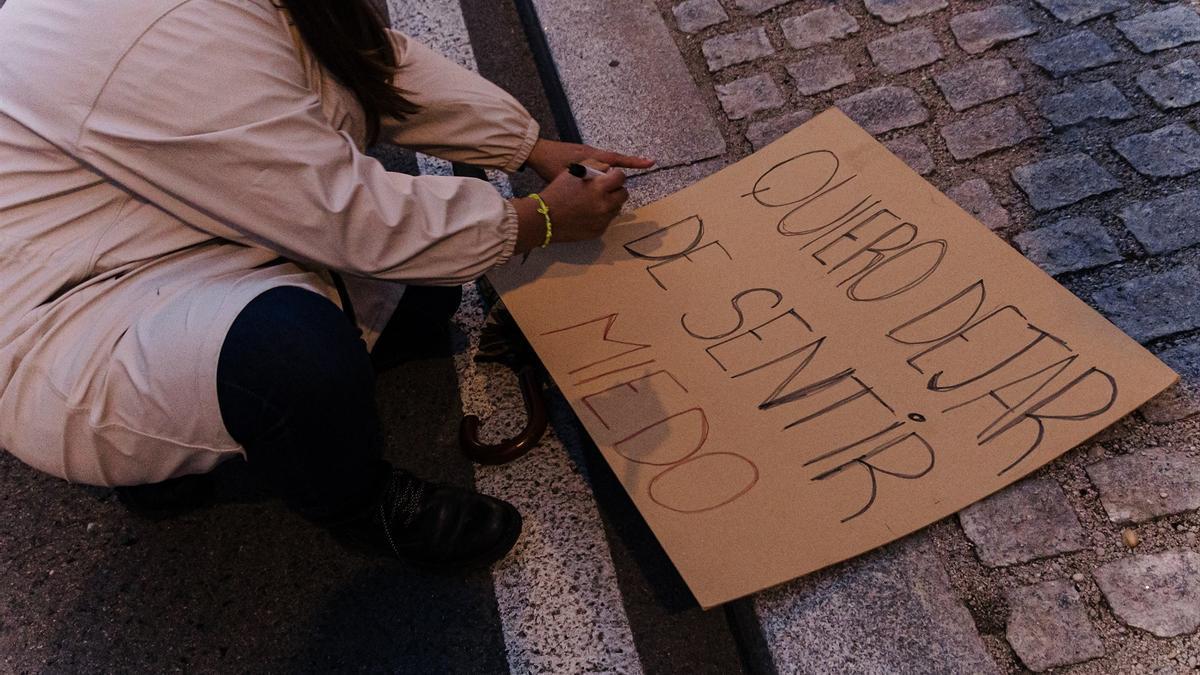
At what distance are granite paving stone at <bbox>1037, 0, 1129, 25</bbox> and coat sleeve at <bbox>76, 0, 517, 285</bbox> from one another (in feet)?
5.30

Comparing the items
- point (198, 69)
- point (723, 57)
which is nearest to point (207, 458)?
point (198, 69)

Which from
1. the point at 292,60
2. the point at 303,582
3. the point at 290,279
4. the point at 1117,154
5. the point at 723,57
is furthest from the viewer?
the point at 723,57

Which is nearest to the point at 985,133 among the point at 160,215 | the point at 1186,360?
the point at 1186,360

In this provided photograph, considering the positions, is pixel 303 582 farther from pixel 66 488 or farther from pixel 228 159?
pixel 228 159

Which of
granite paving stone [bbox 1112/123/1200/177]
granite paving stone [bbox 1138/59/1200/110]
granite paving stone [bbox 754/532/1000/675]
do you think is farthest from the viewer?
granite paving stone [bbox 1138/59/1200/110]

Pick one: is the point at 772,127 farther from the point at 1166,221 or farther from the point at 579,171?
the point at 1166,221

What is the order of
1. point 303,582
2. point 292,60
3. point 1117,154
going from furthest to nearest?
point 1117,154
point 303,582
point 292,60

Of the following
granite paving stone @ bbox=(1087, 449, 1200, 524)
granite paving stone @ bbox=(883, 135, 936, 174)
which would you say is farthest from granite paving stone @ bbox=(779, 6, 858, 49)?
granite paving stone @ bbox=(1087, 449, 1200, 524)

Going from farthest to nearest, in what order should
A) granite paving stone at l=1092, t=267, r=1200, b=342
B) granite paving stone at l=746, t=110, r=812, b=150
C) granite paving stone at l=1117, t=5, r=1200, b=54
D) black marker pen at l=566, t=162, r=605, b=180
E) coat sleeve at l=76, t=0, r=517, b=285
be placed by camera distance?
granite paving stone at l=746, t=110, r=812, b=150
granite paving stone at l=1117, t=5, r=1200, b=54
black marker pen at l=566, t=162, r=605, b=180
granite paving stone at l=1092, t=267, r=1200, b=342
coat sleeve at l=76, t=0, r=517, b=285

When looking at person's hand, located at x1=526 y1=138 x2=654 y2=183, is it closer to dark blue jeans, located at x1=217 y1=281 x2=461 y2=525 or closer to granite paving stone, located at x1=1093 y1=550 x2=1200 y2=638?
dark blue jeans, located at x1=217 y1=281 x2=461 y2=525

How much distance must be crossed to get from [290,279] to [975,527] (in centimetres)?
120

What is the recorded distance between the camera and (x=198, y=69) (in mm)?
1402

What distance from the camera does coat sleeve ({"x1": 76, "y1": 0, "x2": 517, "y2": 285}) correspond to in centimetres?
140

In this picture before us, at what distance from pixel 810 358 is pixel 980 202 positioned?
580mm
